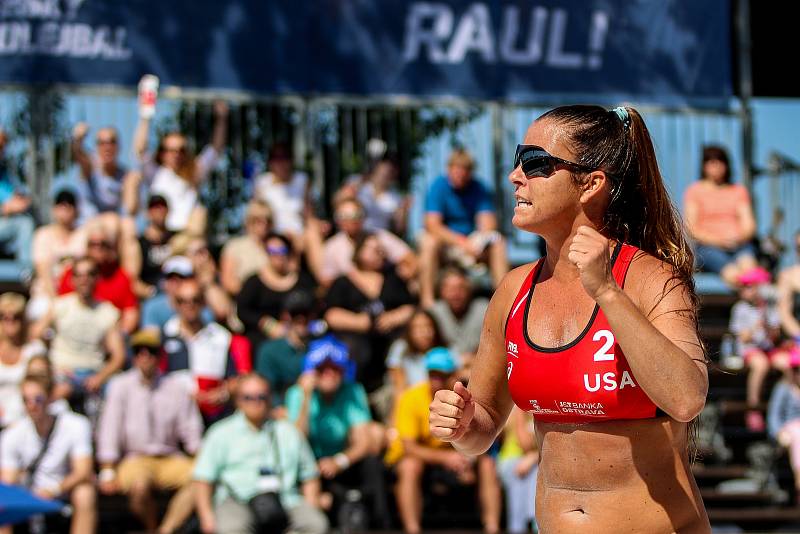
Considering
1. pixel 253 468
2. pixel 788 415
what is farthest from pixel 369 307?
pixel 788 415

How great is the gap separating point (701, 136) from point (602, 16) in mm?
1628

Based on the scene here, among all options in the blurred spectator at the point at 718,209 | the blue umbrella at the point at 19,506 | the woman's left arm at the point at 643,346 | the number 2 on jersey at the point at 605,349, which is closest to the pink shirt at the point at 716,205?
the blurred spectator at the point at 718,209

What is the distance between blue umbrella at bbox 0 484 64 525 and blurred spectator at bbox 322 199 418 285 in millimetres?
3750

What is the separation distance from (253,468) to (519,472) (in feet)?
6.46

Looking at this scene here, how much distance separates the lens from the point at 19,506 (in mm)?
7949

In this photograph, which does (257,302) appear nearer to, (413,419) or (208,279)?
(208,279)

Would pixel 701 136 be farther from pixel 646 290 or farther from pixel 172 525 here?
pixel 646 290

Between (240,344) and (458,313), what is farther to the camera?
(458,313)

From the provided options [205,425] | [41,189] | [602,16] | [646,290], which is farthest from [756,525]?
[646,290]

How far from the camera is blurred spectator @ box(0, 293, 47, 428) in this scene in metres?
9.95

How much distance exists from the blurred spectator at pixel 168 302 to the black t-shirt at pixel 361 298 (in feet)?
3.38

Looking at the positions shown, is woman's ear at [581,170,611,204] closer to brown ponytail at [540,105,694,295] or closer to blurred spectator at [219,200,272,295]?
brown ponytail at [540,105,694,295]

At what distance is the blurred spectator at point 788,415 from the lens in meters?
11.0

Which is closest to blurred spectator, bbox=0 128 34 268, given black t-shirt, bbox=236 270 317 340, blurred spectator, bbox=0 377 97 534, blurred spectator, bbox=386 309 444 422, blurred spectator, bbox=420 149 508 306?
black t-shirt, bbox=236 270 317 340
